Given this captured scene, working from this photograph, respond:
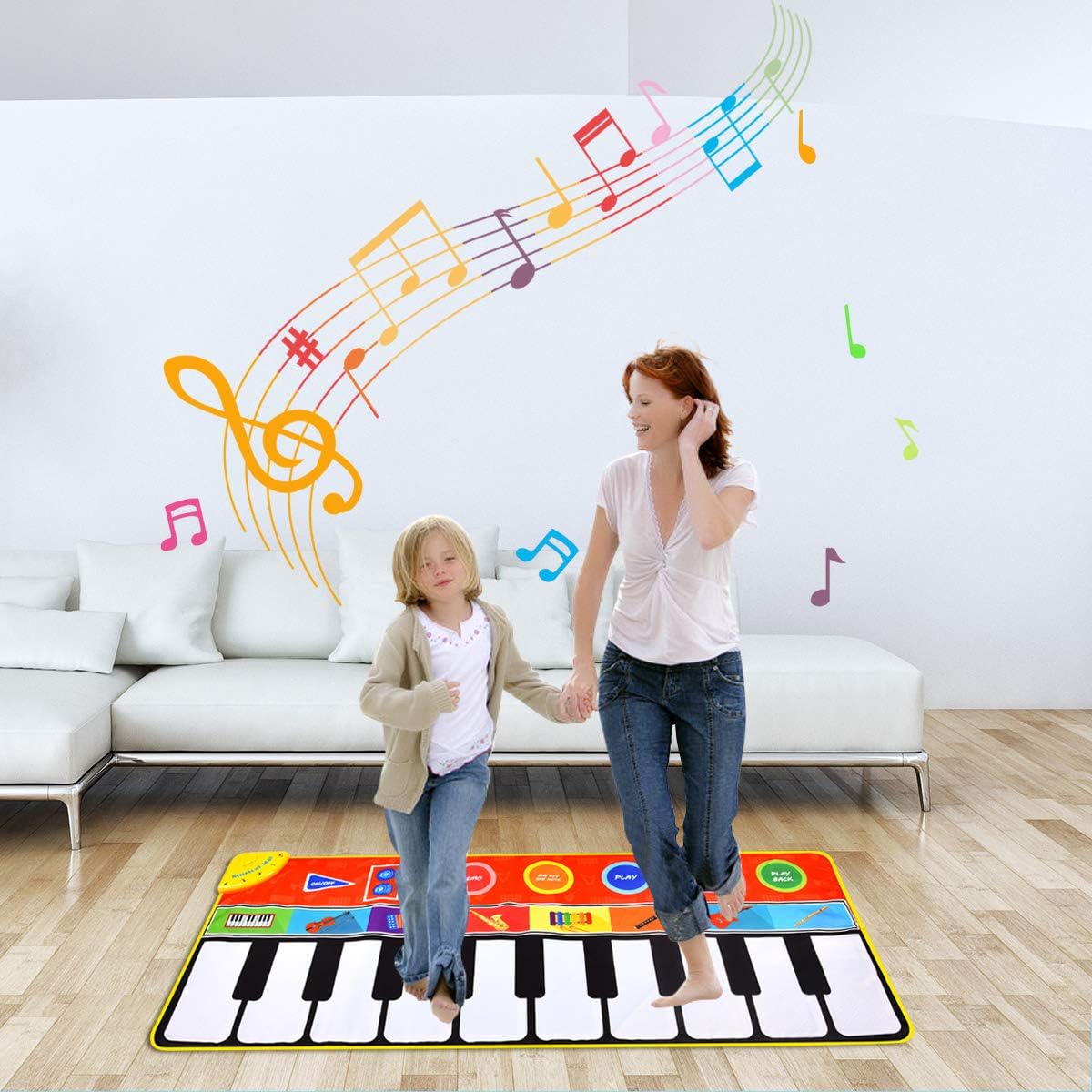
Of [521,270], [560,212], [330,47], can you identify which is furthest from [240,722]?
[330,47]

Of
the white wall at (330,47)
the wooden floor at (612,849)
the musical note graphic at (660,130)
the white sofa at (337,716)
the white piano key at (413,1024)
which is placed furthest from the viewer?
the white wall at (330,47)

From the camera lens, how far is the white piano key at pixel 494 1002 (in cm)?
230

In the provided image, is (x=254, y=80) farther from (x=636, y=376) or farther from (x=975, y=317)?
(x=636, y=376)

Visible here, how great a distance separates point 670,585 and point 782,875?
4.34 feet

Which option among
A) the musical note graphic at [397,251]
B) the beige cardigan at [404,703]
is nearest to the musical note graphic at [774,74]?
the musical note graphic at [397,251]

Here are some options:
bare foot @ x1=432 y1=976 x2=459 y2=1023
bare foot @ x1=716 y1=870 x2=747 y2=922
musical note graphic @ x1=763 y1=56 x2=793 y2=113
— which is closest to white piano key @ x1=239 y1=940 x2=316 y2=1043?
bare foot @ x1=432 y1=976 x2=459 y2=1023

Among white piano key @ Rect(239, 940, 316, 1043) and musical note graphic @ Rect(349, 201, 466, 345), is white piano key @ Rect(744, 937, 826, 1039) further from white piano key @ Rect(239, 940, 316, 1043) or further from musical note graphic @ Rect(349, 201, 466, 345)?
musical note graphic @ Rect(349, 201, 466, 345)

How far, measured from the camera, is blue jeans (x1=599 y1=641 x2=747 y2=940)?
7.22 feet

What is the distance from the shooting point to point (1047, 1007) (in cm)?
239

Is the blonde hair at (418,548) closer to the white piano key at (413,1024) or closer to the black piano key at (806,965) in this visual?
the white piano key at (413,1024)

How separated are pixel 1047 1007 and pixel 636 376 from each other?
1588mm

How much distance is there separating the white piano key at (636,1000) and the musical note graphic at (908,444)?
314cm

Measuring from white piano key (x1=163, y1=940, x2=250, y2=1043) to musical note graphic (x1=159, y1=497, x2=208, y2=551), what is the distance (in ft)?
8.32

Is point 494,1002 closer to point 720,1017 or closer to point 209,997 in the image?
point 720,1017
